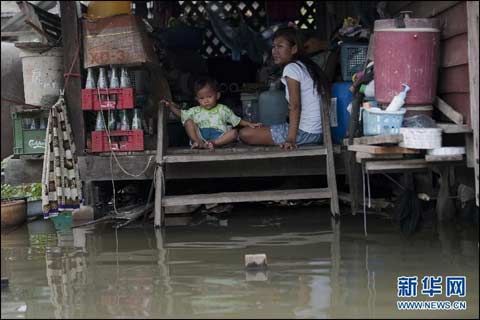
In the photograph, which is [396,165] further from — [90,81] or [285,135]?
[90,81]

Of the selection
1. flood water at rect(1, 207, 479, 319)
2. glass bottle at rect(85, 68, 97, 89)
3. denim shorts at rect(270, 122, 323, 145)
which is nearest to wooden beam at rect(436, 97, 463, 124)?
flood water at rect(1, 207, 479, 319)

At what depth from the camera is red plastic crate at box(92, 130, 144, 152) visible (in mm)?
8078

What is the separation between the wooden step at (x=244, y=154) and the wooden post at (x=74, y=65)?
1.08 metres

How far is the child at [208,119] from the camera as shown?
8133 millimetres

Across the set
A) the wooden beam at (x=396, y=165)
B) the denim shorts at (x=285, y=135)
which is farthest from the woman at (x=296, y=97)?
the wooden beam at (x=396, y=165)

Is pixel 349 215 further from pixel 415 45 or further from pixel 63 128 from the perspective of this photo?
pixel 63 128

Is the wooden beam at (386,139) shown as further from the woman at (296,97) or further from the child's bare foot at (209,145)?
the child's bare foot at (209,145)

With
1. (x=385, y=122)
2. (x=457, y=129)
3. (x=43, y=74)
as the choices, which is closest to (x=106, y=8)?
(x=43, y=74)

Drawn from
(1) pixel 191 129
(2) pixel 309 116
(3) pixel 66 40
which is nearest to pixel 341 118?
(2) pixel 309 116

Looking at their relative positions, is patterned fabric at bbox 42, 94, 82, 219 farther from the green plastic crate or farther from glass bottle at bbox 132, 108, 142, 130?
glass bottle at bbox 132, 108, 142, 130

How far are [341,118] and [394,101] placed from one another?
1876 mm

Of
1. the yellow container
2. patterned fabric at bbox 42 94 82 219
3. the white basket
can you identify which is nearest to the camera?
the white basket

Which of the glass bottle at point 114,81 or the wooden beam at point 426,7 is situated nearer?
the wooden beam at point 426,7

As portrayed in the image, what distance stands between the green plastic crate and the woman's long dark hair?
266cm
